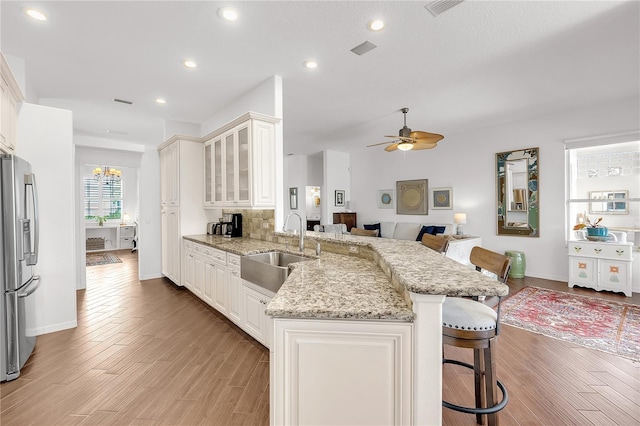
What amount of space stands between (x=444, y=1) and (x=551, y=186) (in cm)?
467

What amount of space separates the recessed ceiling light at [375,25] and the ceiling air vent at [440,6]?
1.23ft

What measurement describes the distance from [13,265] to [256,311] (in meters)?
1.94

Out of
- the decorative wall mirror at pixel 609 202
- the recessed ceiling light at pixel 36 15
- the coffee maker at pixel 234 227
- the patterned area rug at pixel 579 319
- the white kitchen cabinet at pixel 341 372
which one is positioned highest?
the recessed ceiling light at pixel 36 15

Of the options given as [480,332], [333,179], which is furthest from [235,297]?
[333,179]

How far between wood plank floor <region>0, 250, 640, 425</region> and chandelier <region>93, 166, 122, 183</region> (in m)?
7.07

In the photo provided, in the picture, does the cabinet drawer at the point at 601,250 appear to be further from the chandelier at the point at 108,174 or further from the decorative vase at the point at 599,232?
the chandelier at the point at 108,174

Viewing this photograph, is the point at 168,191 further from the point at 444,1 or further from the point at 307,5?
the point at 444,1

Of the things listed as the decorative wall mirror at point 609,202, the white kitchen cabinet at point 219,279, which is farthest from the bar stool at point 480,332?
the decorative wall mirror at point 609,202

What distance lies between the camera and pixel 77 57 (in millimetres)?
3027

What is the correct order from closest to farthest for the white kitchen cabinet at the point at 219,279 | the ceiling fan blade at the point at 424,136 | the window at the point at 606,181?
the white kitchen cabinet at the point at 219,279 < the ceiling fan blade at the point at 424,136 < the window at the point at 606,181

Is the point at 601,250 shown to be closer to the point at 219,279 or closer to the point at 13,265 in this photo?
the point at 219,279

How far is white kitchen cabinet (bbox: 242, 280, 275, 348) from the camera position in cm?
265

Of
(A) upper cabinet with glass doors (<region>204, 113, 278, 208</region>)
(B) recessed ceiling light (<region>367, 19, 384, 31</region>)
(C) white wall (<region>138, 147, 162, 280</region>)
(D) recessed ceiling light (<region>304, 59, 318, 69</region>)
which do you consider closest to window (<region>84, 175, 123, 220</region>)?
(C) white wall (<region>138, 147, 162, 280</region>)

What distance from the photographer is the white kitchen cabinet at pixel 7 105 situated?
7.52ft
